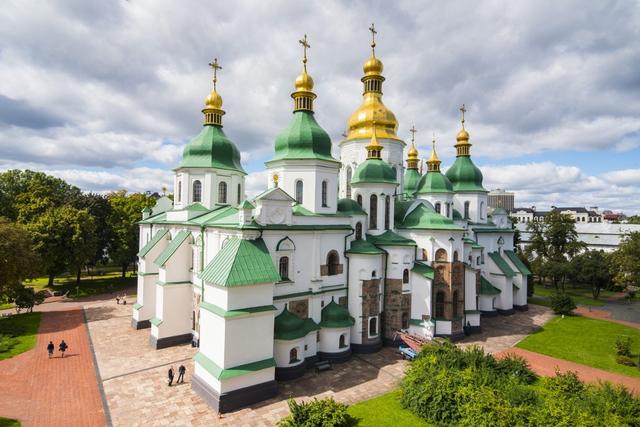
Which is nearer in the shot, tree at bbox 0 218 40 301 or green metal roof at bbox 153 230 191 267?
green metal roof at bbox 153 230 191 267

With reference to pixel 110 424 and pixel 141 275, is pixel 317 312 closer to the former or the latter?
pixel 110 424

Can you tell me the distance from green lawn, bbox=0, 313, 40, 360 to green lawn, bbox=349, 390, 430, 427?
66.8ft

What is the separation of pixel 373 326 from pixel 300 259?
22.2ft

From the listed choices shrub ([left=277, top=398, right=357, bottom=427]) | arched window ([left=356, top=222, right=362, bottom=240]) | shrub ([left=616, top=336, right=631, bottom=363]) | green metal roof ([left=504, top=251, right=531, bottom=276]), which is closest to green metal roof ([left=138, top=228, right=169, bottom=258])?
arched window ([left=356, top=222, right=362, bottom=240])

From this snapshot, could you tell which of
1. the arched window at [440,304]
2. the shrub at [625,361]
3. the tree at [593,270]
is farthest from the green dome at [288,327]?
the tree at [593,270]

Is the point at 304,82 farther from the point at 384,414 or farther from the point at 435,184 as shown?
the point at 384,414

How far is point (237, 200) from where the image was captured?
26.1m

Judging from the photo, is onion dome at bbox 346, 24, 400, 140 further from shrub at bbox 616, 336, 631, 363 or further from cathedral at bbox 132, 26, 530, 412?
shrub at bbox 616, 336, 631, 363

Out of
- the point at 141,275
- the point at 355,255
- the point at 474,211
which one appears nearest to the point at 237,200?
the point at 141,275

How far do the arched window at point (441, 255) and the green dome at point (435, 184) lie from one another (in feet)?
21.9

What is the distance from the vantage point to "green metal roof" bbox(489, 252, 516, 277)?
1203 inches

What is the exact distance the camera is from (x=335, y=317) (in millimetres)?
19547

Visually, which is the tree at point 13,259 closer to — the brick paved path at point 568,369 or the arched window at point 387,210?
the arched window at point 387,210

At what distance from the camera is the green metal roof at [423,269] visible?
2203 centimetres
